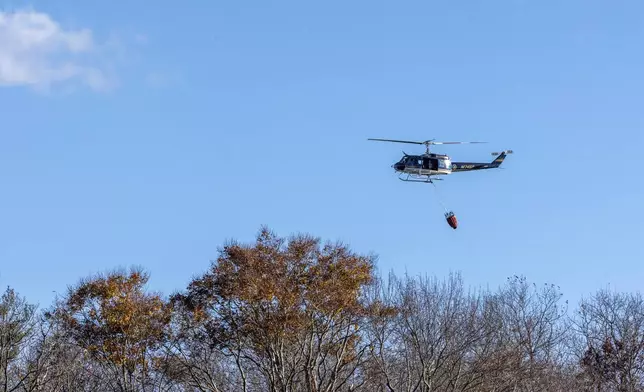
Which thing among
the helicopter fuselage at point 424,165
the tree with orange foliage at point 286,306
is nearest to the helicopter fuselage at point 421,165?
the helicopter fuselage at point 424,165

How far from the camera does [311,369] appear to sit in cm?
4003

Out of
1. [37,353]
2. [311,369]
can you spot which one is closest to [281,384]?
[311,369]

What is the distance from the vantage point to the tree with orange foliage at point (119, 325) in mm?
42250

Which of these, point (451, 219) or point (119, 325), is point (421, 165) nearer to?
point (451, 219)

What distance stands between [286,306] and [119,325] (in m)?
7.72

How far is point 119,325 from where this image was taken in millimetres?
42281

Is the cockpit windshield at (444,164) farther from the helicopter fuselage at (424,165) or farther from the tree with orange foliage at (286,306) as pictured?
the tree with orange foliage at (286,306)

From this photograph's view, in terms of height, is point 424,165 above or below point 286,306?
above

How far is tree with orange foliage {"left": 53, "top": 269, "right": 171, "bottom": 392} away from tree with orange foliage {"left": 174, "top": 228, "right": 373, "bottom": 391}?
1.68m

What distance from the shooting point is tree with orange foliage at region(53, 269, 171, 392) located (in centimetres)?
4225

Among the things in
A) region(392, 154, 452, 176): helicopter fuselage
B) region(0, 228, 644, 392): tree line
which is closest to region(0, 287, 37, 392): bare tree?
region(0, 228, 644, 392): tree line

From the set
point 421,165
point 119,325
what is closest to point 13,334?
point 119,325

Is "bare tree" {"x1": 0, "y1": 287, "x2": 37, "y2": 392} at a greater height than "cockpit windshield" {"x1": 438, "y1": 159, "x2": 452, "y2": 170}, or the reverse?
"cockpit windshield" {"x1": 438, "y1": 159, "x2": 452, "y2": 170}

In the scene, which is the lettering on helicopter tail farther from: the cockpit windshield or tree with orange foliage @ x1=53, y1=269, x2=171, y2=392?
tree with orange foliage @ x1=53, y1=269, x2=171, y2=392
